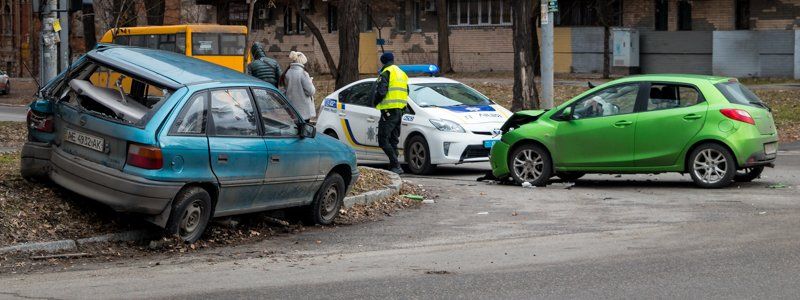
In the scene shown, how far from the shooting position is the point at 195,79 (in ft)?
34.5

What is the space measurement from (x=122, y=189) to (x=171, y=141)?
1.77 ft

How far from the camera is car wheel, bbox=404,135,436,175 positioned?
17484 millimetres

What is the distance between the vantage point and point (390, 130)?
17.0m

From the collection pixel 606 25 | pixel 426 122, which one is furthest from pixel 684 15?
pixel 426 122

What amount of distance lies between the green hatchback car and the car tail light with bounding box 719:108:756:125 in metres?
0.01

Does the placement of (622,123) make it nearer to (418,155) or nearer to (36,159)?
(418,155)

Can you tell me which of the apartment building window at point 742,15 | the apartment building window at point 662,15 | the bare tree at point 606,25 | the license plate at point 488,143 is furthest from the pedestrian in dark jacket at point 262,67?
the apartment building window at point 662,15

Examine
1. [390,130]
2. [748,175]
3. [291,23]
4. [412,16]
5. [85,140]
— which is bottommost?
[748,175]

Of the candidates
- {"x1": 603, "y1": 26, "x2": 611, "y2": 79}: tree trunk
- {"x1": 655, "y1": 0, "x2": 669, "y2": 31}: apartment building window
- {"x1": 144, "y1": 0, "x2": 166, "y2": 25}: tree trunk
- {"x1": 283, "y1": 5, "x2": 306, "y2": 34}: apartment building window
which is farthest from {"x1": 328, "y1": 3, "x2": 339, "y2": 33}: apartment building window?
{"x1": 655, "y1": 0, "x2": 669, "y2": 31}: apartment building window

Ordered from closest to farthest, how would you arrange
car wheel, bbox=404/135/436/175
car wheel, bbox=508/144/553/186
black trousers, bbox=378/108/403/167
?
car wheel, bbox=508/144/553/186, black trousers, bbox=378/108/403/167, car wheel, bbox=404/135/436/175

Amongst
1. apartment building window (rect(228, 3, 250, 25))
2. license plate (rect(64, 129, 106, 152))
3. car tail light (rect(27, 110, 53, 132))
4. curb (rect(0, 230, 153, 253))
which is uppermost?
apartment building window (rect(228, 3, 250, 25))

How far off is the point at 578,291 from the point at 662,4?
3857cm

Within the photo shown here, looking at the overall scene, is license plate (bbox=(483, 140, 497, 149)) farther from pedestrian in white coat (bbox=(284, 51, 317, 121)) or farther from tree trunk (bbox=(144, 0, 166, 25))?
tree trunk (bbox=(144, 0, 166, 25))

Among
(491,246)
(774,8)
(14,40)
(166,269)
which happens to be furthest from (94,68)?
(14,40)
